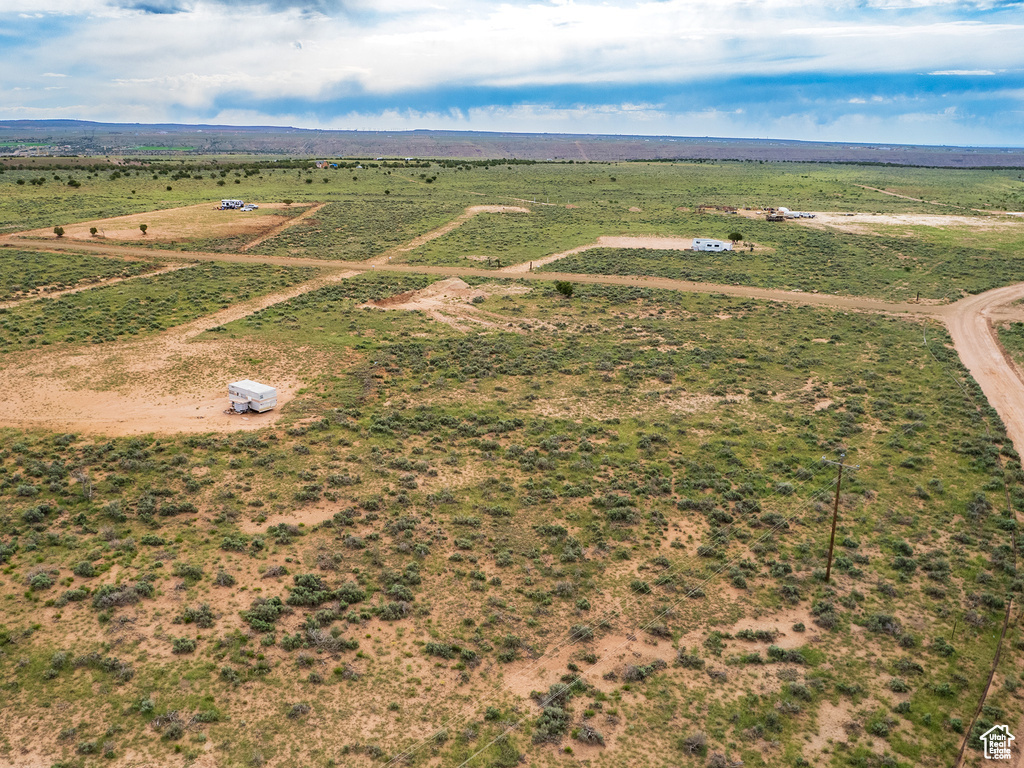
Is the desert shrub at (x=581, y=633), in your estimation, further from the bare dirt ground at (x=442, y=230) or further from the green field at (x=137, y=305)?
the bare dirt ground at (x=442, y=230)

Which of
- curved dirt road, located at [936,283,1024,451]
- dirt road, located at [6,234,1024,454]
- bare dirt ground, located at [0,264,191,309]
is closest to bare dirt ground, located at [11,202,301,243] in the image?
dirt road, located at [6,234,1024,454]

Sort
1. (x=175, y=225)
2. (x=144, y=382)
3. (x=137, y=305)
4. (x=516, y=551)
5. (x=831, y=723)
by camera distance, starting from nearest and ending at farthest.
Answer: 1. (x=831, y=723)
2. (x=516, y=551)
3. (x=144, y=382)
4. (x=137, y=305)
5. (x=175, y=225)

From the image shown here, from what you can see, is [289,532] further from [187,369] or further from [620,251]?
[620,251]

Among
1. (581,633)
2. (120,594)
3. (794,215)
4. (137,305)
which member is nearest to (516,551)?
(581,633)

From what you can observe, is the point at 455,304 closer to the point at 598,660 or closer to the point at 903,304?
the point at 598,660

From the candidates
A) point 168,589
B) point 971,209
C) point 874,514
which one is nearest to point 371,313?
point 168,589

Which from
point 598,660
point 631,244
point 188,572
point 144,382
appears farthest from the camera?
point 631,244
